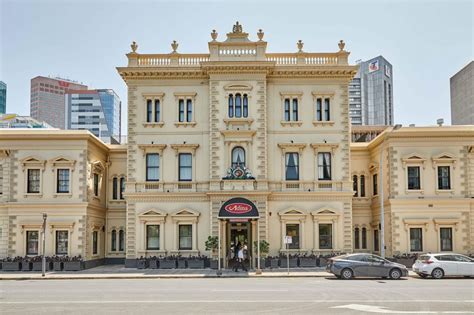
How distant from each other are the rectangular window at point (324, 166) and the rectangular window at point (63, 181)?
17.3 metres

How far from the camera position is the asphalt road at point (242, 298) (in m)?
17.6

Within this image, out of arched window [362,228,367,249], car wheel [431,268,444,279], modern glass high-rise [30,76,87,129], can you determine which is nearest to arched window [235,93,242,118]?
arched window [362,228,367,249]

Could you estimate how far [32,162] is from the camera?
38750mm

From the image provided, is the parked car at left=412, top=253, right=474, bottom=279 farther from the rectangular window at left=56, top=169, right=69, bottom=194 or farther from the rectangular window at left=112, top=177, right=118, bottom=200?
the rectangular window at left=112, top=177, right=118, bottom=200

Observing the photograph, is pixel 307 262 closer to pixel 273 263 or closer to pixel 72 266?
pixel 273 263

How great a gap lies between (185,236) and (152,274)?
17.6 feet

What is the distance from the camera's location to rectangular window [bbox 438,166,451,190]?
1529 inches

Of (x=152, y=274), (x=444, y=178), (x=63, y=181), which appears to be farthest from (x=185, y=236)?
(x=444, y=178)

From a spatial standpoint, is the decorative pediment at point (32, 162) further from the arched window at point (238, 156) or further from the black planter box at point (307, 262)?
the black planter box at point (307, 262)

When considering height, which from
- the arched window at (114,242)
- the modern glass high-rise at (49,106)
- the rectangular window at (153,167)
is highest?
the modern glass high-rise at (49,106)

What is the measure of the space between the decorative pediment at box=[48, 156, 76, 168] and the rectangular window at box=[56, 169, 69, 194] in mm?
455

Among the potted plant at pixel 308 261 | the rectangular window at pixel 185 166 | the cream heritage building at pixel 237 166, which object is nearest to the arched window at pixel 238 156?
the cream heritage building at pixel 237 166

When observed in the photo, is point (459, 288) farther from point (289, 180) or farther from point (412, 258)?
point (289, 180)

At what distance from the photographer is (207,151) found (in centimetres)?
3884
